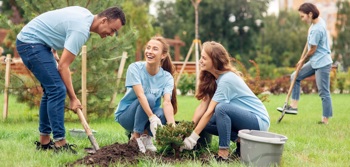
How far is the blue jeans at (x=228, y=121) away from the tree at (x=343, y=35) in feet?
97.6

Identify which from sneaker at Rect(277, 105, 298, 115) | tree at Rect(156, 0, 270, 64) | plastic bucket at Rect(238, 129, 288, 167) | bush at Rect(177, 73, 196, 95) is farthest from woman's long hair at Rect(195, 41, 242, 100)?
tree at Rect(156, 0, 270, 64)

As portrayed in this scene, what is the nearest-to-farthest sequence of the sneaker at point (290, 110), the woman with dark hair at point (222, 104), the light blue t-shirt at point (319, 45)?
the woman with dark hair at point (222, 104)
the light blue t-shirt at point (319, 45)
the sneaker at point (290, 110)

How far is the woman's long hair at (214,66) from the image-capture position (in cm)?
466

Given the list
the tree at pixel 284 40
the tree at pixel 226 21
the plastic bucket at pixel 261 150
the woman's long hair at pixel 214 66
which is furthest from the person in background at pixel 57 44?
the tree at pixel 226 21

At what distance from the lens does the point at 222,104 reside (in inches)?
176

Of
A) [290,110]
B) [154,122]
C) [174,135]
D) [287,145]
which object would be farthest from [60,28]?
[290,110]

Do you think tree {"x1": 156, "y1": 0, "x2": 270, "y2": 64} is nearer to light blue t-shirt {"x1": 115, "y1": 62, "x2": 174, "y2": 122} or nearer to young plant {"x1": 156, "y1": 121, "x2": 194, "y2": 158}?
light blue t-shirt {"x1": 115, "y1": 62, "x2": 174, "y2": 122}

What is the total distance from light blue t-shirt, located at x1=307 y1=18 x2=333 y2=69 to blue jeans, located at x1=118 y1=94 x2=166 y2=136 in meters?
3.50

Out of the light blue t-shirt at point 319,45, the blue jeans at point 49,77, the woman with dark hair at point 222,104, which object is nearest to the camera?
the woman with dark hair at point 222,104

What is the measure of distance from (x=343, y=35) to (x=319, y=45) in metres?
26.4

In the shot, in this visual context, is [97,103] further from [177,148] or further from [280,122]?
[177,148]

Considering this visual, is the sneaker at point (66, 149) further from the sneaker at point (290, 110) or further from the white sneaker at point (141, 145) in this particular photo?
the sneaker at point (290, 110)

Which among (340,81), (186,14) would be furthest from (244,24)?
(340,81)

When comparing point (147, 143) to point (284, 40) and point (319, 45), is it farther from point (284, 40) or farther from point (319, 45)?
point (284, 40)
